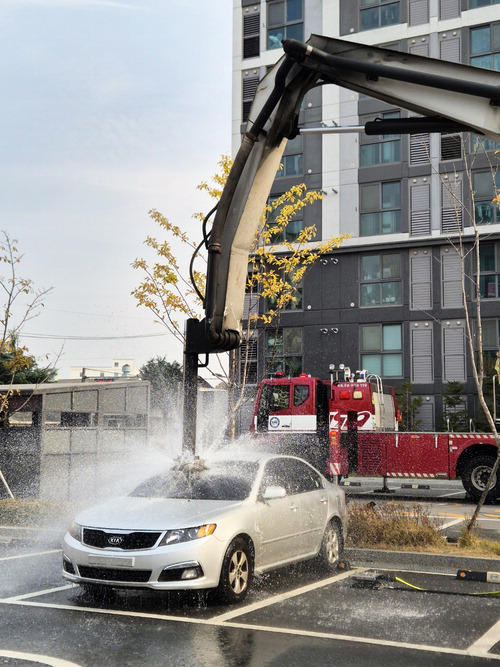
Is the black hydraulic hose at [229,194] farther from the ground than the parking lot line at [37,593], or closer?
farther from the ground

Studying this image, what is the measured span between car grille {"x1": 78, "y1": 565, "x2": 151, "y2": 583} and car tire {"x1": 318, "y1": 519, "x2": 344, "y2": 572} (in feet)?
9.55

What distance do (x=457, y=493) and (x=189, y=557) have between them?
16.7 meters

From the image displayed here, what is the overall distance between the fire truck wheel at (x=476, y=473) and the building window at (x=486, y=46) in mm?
22310

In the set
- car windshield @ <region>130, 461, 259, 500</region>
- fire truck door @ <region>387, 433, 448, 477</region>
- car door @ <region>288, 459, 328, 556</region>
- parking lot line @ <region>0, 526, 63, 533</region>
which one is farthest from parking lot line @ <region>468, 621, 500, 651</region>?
fire truck door @ <region>387, 433, 448, 477</region>

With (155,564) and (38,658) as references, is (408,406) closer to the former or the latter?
(155,564)

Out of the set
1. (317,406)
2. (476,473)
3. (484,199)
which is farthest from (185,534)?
(484,199)

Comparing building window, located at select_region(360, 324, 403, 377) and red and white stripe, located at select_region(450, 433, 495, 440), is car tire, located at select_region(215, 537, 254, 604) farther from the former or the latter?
building window, located at select_region(360, 324, 403, 377)

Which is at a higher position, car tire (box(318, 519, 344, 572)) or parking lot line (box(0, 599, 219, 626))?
car tire (box(318, 519, 344, 572))

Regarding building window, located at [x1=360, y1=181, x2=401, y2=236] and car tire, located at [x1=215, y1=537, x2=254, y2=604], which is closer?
car tire, located at [x1=215, y1=537, x2=254, y2=604]

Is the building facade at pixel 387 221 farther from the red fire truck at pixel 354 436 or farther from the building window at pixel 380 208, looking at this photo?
the red fire truck at pixel 354 436

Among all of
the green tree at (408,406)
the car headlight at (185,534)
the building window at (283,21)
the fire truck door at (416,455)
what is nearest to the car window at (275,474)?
the car headlight at (185,534)

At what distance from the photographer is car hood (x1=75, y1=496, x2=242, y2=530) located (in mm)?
8227

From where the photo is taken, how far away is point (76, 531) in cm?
857

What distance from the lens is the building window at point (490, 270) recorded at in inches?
1385
